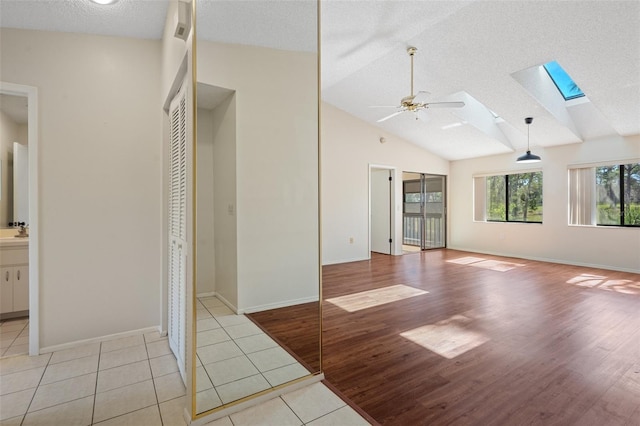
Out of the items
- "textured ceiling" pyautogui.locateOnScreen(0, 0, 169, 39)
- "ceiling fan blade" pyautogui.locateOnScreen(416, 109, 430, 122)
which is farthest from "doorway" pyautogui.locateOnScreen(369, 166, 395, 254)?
"textured ceiling" pyautogui.locateOnScreen(0, 0, 169, 39)

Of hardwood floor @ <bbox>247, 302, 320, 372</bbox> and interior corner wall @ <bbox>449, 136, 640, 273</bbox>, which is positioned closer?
hardwood floor @ <bbox>247, 302, 320, 372</bbox>

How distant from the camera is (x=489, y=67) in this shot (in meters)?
4.02

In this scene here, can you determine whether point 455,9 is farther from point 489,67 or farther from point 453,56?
point 489,67

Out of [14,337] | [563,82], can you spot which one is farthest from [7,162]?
[563,82]

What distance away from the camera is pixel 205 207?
1.72 metres

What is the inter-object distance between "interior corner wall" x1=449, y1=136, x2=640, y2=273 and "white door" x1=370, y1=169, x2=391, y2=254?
216 centimetres

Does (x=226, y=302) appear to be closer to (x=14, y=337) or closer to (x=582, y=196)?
(x=14, y=337)

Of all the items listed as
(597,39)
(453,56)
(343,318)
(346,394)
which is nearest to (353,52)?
(453,56)

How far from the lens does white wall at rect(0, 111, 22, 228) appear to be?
321 cm

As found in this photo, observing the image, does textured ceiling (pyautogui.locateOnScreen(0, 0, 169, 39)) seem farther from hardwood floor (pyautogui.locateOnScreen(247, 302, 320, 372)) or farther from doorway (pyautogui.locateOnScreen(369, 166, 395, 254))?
doorway (pyautogui.locateOnScreen(369, 166, 395, 254))

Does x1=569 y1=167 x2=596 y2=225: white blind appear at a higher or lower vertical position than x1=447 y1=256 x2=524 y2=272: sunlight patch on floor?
higher

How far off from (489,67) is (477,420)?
4126 millimetres

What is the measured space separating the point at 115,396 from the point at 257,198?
1.48m

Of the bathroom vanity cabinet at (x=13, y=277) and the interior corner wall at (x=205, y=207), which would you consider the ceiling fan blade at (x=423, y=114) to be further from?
the bathroom vanity cabinet at (x=13, y=277)
